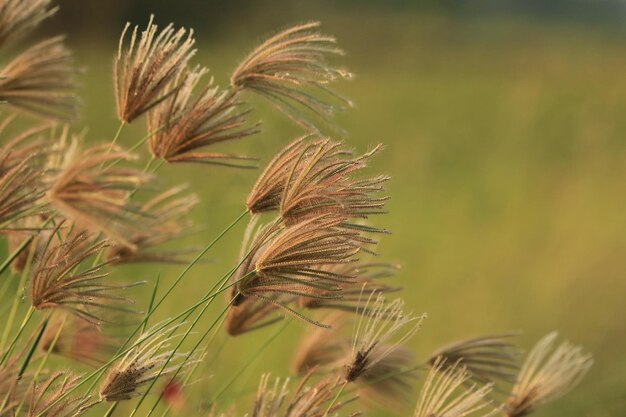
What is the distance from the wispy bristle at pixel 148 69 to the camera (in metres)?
1.48

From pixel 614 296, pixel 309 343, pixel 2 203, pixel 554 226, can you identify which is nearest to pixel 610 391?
pixel 614 296

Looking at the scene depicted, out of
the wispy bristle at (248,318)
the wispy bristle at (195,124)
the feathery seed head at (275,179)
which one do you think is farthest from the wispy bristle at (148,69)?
the wispy bristle at (248,318)

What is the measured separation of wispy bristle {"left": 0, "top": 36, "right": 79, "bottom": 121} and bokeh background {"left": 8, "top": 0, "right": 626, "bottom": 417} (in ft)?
2.01

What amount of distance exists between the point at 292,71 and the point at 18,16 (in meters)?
0.54

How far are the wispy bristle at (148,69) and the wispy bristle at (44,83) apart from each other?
0.97ft

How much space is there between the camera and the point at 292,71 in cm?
153

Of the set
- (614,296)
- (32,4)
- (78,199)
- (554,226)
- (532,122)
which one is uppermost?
(532,122)

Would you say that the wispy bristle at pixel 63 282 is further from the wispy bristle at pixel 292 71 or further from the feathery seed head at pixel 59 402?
the wispy bristle at pixel 292 71

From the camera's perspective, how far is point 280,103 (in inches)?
60.3

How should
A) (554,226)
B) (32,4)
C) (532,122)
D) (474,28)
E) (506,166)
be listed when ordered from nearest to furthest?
(32,4)
(554,226)
(506,166)
(532,122)
(474,28)

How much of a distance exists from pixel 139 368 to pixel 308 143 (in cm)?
36

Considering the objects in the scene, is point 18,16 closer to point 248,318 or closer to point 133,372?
point 248,318

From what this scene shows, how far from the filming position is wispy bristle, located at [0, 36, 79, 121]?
175 centimetres

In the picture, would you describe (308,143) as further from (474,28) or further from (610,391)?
(474,28)
